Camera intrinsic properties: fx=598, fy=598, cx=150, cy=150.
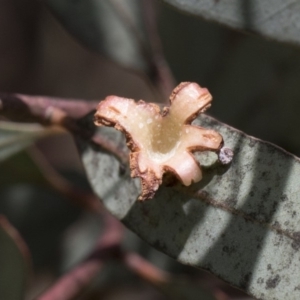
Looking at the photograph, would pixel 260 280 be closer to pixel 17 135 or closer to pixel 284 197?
pixel 284 197

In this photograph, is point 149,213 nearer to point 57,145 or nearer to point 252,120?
point 252,120

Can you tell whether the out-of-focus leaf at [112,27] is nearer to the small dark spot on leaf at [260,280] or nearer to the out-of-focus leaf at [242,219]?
the out-of-focus leaf at [242,219]

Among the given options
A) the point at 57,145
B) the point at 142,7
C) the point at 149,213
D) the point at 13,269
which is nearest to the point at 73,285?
the point at 13,269

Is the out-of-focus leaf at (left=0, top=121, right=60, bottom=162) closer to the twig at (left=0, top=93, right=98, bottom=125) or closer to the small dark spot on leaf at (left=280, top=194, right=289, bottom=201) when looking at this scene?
the twig at (left=0, top=93, right=98, bottom=125)

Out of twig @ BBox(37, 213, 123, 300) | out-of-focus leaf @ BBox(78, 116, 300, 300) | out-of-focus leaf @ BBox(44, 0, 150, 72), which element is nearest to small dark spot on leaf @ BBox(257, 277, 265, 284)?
out-of-focus leaf @ BBox(78, 116, 300, 300)

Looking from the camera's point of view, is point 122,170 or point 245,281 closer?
point 245,281

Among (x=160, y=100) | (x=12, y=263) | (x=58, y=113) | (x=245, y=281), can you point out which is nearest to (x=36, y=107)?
(x=58, y=113)
